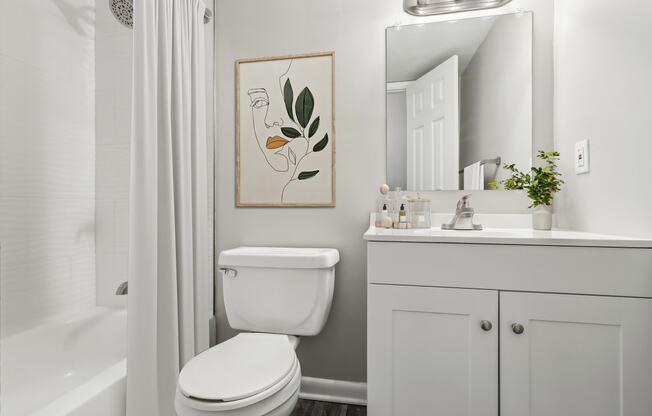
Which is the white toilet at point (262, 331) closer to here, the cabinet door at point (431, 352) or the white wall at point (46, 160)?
the cabinet door at point (431, 352)

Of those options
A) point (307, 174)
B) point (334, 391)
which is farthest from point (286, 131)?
point (334, 391)

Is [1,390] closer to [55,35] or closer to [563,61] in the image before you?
[55,35]

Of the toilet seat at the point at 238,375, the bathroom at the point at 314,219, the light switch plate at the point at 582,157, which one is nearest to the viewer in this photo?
the toilet seat at the point at 238,375

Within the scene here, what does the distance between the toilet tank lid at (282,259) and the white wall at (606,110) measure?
1.04m

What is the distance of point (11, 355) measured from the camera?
4.10 ft

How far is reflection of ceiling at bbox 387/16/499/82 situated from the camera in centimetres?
157

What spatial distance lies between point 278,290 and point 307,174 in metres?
0.61

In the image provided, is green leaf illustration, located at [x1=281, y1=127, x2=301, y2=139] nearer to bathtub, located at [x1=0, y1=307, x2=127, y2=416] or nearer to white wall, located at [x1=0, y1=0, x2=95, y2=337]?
white wall, located at [x1=0, y1=0, x2=95, y2=337]

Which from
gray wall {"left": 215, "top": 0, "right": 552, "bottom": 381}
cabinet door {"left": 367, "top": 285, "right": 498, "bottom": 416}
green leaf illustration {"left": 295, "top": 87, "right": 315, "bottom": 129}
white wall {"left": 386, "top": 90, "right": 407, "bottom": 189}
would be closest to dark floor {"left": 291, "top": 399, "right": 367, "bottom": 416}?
gray wall {"left": 215, "top": 0, "right": 552, "bottom": 381}

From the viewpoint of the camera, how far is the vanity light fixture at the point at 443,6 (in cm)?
151

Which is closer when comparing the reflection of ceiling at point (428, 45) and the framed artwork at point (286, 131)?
the reflection of ceiling at point (428, 45)

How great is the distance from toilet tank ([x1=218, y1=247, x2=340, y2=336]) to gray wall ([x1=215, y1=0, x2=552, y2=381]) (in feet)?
0.70

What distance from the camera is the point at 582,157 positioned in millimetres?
1302

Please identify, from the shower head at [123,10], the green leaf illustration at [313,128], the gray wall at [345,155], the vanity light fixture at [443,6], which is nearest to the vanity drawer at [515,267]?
the gray wall at [345,155]
